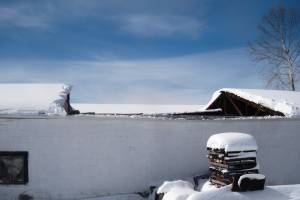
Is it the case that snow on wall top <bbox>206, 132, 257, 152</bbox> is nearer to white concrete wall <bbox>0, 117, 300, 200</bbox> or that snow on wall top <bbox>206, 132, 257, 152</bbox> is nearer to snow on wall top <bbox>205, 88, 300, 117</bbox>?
white concrete wall <bbox>0, 117, 300, 200</bbox>

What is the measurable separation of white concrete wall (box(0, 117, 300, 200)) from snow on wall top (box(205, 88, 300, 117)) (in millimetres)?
999

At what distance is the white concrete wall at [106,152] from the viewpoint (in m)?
12.5

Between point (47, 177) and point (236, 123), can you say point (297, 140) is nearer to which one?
point (236, 123)

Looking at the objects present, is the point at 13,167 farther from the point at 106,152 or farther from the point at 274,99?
the point at 274,99

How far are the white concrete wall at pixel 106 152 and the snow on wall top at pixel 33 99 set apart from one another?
0.56 meters

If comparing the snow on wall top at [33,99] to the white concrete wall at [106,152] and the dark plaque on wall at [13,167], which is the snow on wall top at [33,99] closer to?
the white concrete wall at [106,152]

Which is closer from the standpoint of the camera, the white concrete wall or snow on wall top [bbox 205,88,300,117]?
the white concrete wall

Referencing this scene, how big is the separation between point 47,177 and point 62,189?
0.60 m

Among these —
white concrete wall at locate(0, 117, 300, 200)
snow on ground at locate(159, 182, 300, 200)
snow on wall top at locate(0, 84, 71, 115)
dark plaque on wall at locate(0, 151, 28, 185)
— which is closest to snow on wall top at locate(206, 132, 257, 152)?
snow on ground at locate(159, 182, 300, 200)

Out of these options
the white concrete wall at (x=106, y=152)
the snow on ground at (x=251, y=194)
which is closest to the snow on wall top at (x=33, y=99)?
the white concrete wall at (x=106, y=152)

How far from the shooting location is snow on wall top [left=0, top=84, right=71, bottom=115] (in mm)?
12031

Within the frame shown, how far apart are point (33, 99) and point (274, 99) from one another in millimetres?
8264

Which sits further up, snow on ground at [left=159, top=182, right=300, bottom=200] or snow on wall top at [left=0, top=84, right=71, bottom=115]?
snow on wall top at [left=0, top=84, right=71, bottom=115]

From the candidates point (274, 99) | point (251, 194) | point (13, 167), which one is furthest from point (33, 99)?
point (274, 99)
